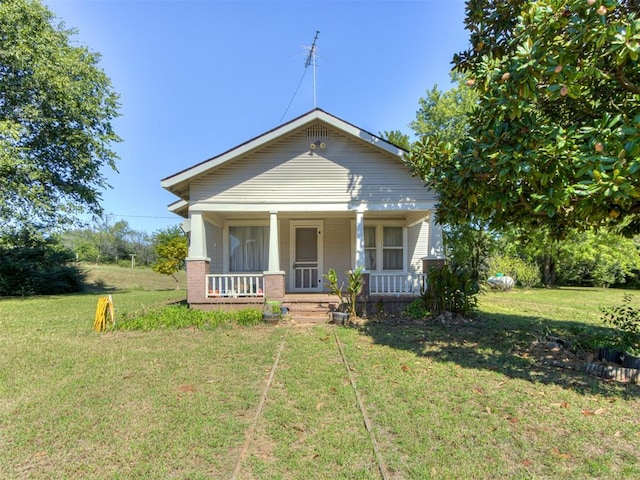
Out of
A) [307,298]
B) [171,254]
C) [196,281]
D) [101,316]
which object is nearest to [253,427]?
[101,316]

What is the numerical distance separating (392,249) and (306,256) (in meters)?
3.03

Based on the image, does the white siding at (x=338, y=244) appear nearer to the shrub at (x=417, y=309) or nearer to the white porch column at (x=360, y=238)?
the white porch column at (x=360, y=238)

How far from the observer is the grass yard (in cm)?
284

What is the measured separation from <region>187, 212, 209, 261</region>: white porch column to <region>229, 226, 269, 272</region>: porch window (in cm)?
213

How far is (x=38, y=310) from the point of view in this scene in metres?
11.6

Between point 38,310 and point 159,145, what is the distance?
1502 cm

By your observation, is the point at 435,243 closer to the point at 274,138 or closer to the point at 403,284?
the point at 403,284

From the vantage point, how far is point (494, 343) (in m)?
6.61

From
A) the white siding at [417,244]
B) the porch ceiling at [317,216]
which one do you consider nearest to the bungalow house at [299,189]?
the porch ceiling at [317,216]

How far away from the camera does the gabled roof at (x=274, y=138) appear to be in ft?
30.9

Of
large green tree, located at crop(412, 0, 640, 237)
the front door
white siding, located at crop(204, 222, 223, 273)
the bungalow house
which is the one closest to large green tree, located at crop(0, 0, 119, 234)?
white siding, located at crop(204, 222, 223, 273)

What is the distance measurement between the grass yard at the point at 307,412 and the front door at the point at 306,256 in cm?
504

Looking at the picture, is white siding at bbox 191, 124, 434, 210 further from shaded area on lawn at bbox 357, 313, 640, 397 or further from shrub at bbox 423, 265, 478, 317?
shaded area on lawn at bbox 357, 313, 640, 397

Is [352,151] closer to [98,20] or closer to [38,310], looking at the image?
[98,20]
